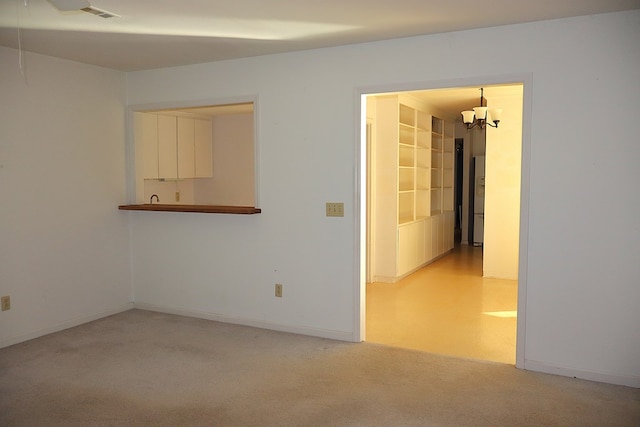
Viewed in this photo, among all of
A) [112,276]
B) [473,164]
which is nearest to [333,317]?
[112,276]

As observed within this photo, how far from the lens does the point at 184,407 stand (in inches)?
121

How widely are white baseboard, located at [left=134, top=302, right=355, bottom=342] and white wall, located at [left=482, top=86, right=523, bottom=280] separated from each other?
3346 mm

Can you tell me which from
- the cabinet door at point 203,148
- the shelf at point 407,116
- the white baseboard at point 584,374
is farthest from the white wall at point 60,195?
the white baseboard at point 584,374

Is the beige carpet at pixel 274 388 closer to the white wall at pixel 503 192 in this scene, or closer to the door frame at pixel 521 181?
the door frame at pixel 521 181

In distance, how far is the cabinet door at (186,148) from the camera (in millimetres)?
6551

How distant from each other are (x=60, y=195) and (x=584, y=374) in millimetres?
4339

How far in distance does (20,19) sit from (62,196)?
1.67 m

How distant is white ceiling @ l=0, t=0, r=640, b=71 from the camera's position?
3.10 meters

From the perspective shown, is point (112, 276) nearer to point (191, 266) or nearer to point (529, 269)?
point (191, 266)

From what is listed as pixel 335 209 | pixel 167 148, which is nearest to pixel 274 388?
pixel 335 209

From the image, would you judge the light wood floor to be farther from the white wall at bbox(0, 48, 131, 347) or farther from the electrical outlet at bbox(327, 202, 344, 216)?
the white wall at bbox(0, 48, 131, 347)

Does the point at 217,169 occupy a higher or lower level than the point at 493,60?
lower

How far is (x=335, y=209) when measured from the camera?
166 inches

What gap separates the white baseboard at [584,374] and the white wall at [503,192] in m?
3.31
